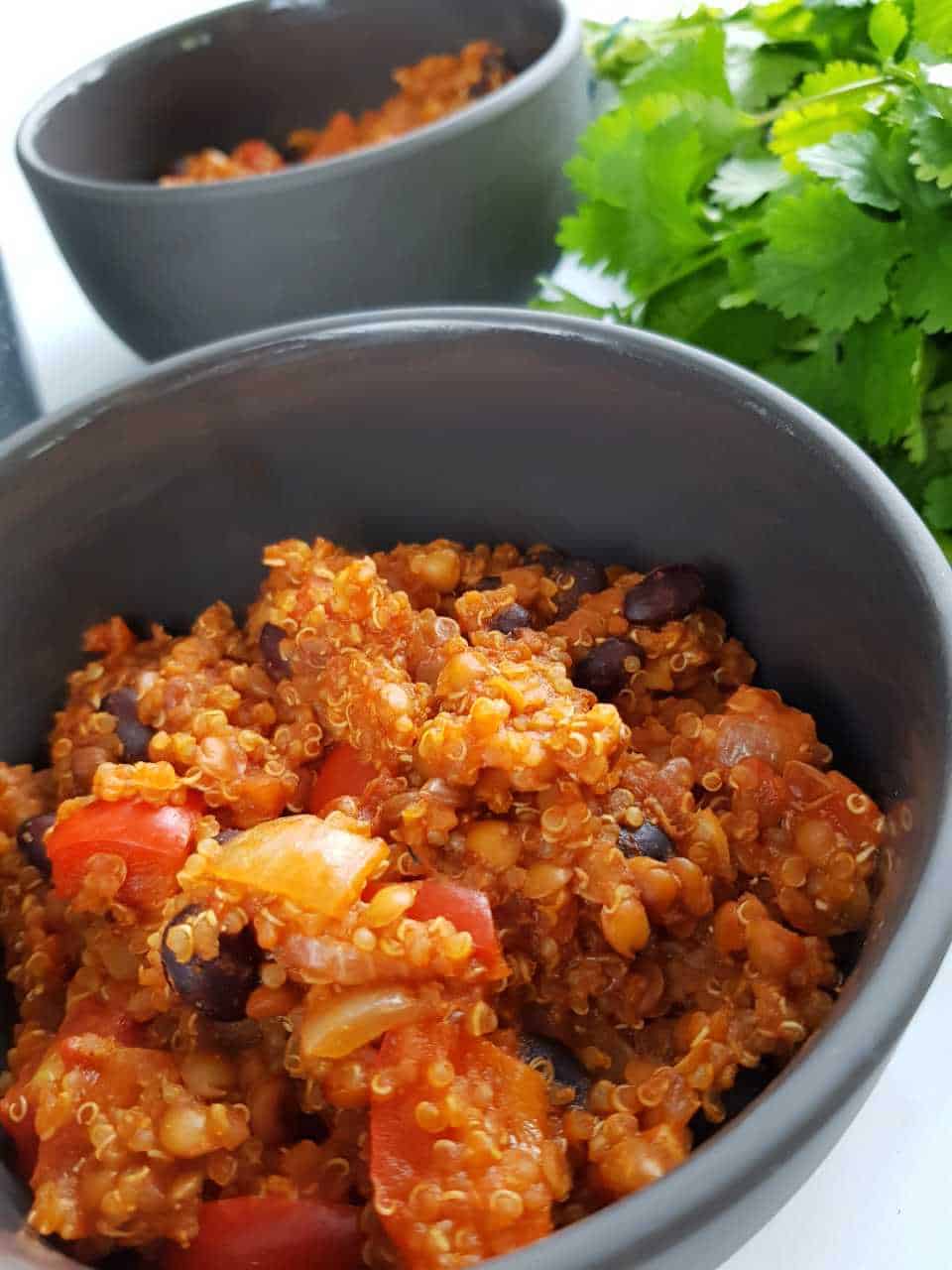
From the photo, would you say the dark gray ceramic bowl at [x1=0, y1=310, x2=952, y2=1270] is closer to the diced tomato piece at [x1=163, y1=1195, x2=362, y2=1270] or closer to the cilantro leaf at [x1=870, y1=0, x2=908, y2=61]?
the diced tomato piece at [x1=163, y1=1195, x2=362, y2=1270]

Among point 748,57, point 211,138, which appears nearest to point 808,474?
point 748,57

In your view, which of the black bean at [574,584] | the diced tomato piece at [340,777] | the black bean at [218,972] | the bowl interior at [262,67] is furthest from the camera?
the bowl interior at [262,67]

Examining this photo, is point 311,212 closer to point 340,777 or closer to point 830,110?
point 830,110

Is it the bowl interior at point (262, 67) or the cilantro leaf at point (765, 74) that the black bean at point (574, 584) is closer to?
the cilantro leaf at point (765, 74)

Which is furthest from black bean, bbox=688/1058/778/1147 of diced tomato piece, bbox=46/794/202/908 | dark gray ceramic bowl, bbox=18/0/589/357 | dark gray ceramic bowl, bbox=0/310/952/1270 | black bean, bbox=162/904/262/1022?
dark gray ceramic bowl, bbox=18/0/589/357

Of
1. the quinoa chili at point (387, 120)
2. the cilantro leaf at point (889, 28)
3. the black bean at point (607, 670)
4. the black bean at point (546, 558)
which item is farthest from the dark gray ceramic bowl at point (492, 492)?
the quinoa chili at point (387, 120)

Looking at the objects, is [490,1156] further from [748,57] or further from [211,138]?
[211,138]

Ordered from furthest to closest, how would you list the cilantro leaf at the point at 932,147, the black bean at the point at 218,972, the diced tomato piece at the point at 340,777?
1. the cilantro leaf at the point at 932,147
2. the diced tomato piece at the point at 340,777
3. the black bean at the point at 218,972
